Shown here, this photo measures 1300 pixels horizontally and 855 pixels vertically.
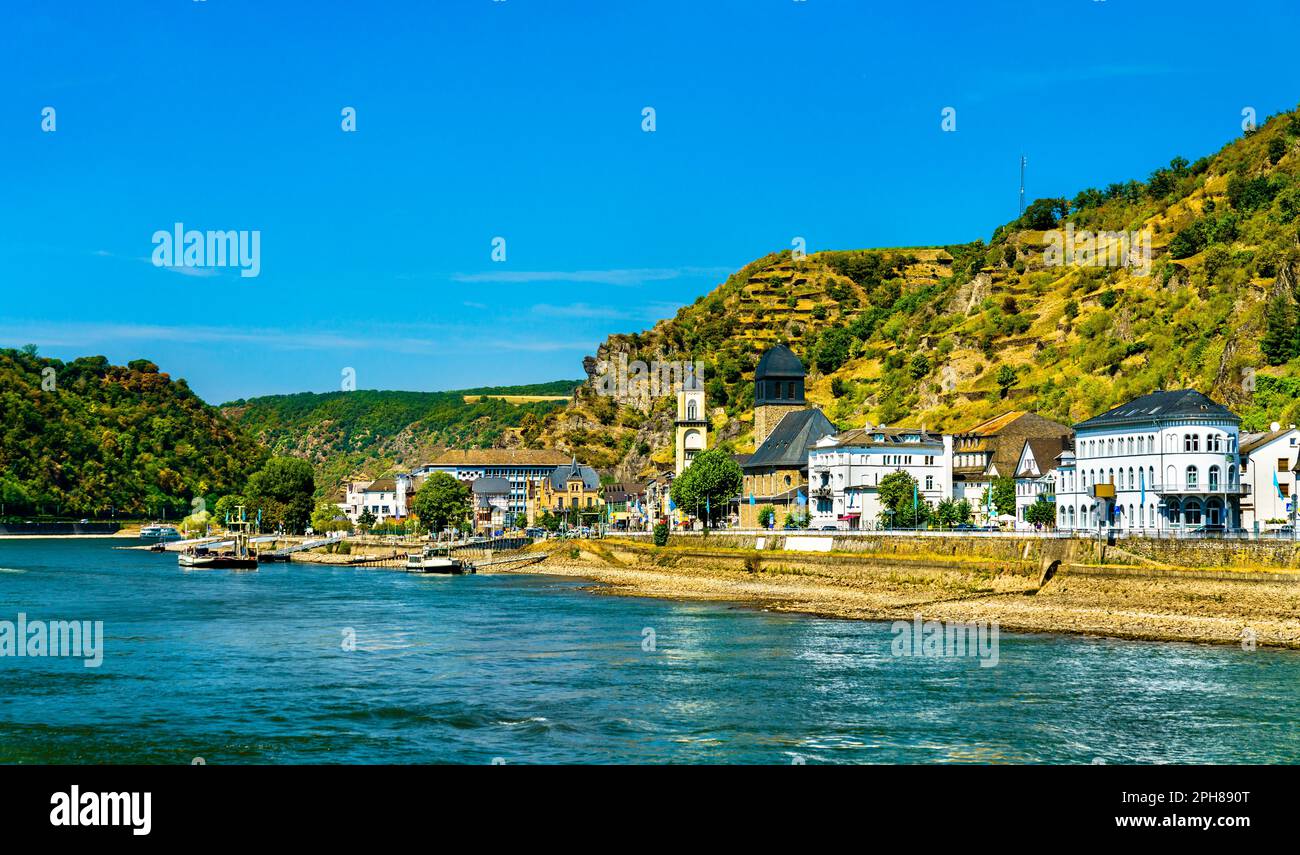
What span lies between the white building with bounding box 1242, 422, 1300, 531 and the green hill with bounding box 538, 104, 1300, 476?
611 inches

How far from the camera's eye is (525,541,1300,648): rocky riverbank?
4656 cm

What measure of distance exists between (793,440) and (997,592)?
173 feet

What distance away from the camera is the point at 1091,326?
122 m

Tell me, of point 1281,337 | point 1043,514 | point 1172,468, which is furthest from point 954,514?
point 1281,337

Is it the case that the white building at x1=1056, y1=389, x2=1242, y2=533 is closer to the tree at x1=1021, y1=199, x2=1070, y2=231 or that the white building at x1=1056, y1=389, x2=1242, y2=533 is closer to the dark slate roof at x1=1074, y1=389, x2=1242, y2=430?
the dark slate roof at x1=1074, y1=389, x2=1242, y2=430

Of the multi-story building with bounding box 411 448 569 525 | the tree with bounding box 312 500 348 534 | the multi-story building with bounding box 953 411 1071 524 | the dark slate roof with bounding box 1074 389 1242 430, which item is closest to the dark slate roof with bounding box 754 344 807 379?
the multi-story building with bounding box 953 411 1071 524

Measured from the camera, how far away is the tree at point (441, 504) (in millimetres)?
137125

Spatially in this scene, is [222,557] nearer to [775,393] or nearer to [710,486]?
[710,486]

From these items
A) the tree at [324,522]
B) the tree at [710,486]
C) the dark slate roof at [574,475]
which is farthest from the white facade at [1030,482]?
the tree at [324,522]

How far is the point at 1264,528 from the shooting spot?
2333 inches

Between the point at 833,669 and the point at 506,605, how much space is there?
2933cm

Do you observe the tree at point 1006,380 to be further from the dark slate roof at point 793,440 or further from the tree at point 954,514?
the tree at point 954,514

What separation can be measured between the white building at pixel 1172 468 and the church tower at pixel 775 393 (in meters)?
60.9

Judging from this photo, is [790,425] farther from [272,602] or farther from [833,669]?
[833,669]
